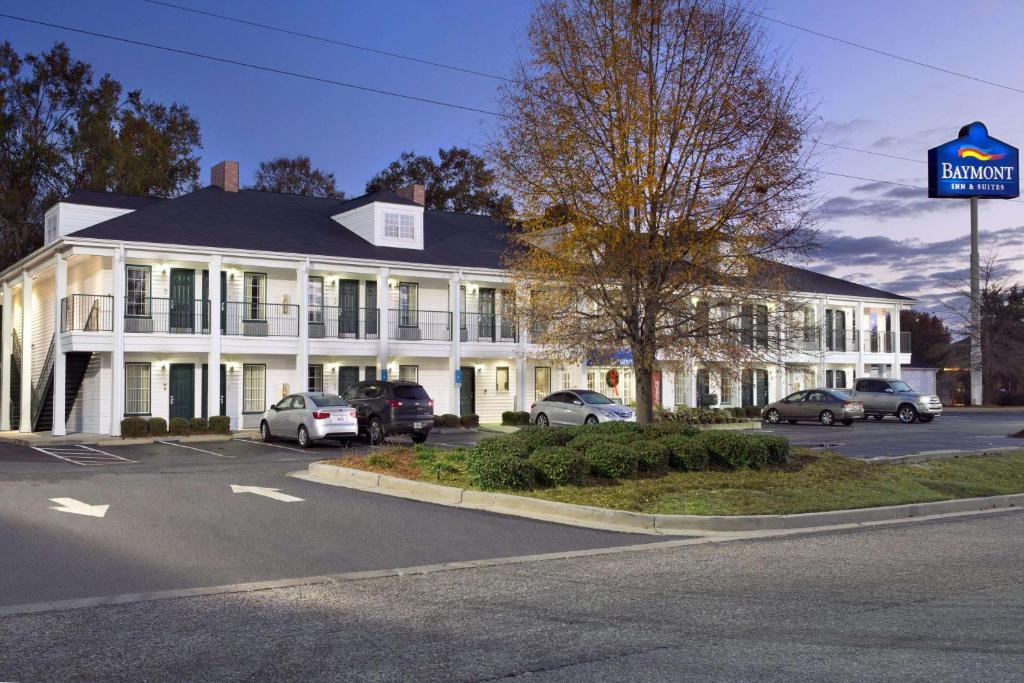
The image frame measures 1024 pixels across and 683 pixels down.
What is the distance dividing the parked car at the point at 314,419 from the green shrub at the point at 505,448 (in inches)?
423

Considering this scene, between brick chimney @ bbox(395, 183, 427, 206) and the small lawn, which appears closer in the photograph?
the small lawn

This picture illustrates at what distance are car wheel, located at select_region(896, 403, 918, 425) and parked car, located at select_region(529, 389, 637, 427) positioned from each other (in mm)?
14229

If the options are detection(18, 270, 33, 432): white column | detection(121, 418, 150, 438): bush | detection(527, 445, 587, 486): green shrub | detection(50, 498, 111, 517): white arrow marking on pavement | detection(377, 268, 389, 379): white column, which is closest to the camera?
detection(50, 498, 111, 517): white arrow marking on pavement

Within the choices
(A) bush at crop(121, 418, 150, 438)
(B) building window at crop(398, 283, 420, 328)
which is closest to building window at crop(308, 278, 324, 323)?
(B) building window at crop(398, 283, 420, 328)

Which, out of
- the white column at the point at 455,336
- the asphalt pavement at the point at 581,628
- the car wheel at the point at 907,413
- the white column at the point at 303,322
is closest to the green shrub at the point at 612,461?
the asphalt pavement at the point at 581,628

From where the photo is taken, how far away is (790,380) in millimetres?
49844

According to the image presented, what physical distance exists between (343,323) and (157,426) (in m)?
9.08

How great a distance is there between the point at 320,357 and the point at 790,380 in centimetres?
2558

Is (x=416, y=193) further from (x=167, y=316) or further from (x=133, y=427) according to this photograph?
(x=133, y=427)

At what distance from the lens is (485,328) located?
1560 inches

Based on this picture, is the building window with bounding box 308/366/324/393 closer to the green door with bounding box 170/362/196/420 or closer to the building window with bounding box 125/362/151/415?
the green door with bounding box 170/362/196/420

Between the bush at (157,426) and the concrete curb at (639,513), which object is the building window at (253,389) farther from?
the concrete curb at (639,513)

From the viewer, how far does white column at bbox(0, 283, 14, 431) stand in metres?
35.0

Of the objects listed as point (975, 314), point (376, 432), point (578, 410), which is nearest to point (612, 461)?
point (376, 432)
